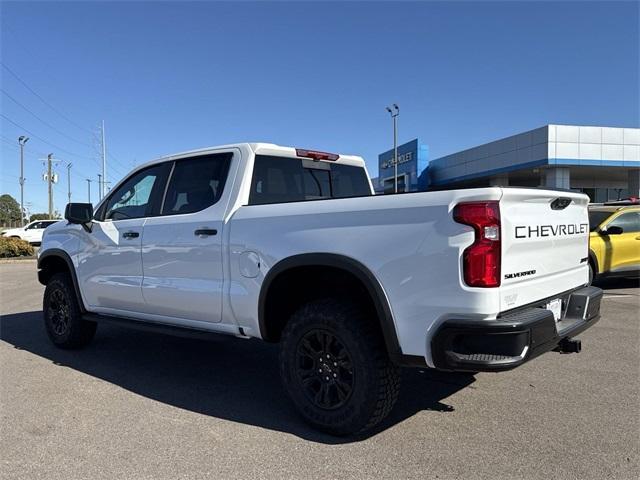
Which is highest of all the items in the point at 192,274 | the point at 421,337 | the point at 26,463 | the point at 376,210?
the point at 376,210

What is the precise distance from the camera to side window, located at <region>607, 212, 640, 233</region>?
995cm

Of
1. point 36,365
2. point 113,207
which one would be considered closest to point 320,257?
point 113,207

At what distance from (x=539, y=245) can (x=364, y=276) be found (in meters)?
1.12

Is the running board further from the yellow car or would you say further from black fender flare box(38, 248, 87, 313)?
the yellow car

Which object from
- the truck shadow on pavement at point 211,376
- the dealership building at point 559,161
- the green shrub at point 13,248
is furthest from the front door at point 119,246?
the green shrub at point 13,248

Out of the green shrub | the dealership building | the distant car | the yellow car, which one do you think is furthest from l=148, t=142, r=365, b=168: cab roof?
the distant car

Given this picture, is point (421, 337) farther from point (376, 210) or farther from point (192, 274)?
point (192, 274)

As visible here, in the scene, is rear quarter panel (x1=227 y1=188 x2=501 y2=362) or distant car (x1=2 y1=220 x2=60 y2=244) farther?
distant car (x1=2 y1=220 x2=60 y2=244)

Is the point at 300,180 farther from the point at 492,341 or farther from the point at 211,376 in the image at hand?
the point at 492,341

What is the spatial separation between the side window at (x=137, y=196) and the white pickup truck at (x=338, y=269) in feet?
0.06

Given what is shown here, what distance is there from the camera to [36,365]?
5285mm

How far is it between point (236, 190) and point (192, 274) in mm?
780

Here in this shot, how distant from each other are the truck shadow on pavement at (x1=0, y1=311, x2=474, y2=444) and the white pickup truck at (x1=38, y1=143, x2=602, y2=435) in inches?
17.6

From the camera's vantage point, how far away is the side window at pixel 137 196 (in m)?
4.90
